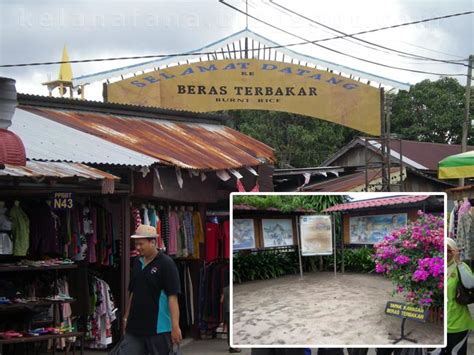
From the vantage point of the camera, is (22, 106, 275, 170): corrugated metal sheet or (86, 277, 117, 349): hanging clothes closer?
(86, 277, 117, 349): hanging clothes

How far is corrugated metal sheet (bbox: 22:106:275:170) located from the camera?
31.4ft

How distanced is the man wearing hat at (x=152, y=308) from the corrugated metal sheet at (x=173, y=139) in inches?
109

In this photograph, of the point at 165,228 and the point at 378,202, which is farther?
the point at 165,228

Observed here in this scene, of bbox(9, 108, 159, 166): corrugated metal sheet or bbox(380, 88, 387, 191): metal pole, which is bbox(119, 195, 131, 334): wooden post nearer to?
bbox(9, 108, 159, 166): corrugated metal sheet

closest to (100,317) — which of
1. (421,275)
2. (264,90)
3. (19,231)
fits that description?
(19,231)

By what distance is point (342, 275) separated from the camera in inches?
127

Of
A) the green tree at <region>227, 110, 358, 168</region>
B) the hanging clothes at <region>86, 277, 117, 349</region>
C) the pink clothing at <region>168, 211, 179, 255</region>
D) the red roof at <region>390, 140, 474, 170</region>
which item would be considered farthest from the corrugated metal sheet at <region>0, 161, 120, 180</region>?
the green tree at <region>227, 110, 358, 168</region>

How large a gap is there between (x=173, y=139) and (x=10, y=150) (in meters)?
5.10

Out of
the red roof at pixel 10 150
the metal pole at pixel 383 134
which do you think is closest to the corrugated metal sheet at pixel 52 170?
the red roof at pixel 10 150

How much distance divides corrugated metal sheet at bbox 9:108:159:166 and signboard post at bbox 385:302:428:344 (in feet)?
16.4

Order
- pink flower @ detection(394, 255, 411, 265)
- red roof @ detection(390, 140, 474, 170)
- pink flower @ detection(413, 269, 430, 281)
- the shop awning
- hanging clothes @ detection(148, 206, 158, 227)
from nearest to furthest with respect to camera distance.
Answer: pink flower @ detection(394, 255, 411, 265) → pink flower @ detection(413, 269, 430, 281) → the shop awning → hanging clothes @ detection(148, 206, 158, 227) → red roof @ detection(390, 140, 474, 170)

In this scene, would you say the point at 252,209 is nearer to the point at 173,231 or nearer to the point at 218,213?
the point at 173,231

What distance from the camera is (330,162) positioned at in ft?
94.5

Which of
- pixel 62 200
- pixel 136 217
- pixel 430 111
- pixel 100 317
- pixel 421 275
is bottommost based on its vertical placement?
pixel 100 317
